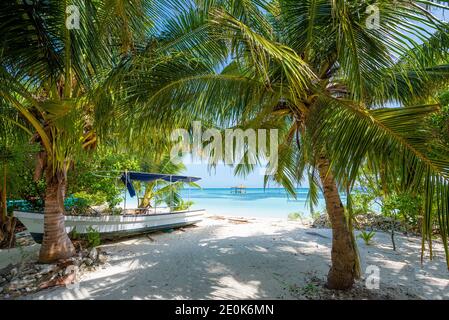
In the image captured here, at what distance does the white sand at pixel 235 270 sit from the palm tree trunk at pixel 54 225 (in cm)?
91

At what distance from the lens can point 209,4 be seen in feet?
11.1

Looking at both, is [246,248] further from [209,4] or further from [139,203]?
[139,203]

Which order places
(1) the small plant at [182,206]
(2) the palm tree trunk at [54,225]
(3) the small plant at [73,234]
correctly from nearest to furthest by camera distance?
1. (2) the palm tree trunk at [54,225]
2. (3) the small plant at [73,234]
3. (1) the small plant at [182,206]

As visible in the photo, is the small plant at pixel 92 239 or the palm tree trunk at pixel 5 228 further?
the palm tree trunk at pixel 5 228

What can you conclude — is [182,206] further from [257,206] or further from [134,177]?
[257,206]

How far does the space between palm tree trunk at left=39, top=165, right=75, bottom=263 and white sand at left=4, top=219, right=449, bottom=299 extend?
0.91 m

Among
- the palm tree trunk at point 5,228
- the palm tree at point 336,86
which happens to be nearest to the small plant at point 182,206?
the palm tree trunk at point 5,228

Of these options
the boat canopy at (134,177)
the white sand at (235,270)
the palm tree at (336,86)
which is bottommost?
the white sand at (235,270)

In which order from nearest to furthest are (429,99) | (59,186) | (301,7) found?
(301,7)
(429,99)
(59,186)

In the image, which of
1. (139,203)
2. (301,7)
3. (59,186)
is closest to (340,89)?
(301,7)

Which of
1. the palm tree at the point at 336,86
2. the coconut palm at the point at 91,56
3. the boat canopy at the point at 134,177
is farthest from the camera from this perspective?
the boat canopy at the point at 134,177

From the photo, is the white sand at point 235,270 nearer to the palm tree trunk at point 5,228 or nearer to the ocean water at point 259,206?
the palm tree trunk at point 5,228

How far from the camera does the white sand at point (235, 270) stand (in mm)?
3488

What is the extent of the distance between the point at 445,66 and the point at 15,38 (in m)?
5.74
